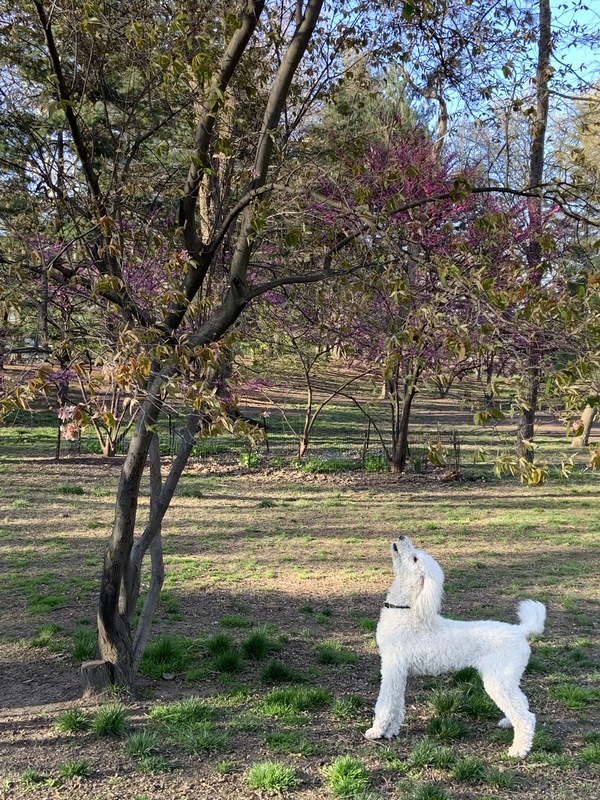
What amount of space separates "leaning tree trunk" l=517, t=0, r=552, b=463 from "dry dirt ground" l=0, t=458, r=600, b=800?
125 cm

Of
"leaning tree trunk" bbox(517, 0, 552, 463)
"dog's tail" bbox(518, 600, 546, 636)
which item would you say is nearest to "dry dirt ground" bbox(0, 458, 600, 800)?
"dog's tail" bbox(518, 600, 546, 636)

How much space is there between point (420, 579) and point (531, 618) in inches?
23.5

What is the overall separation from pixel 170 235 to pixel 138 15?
53.3 inches

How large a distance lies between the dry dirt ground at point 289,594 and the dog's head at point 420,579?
70 cm

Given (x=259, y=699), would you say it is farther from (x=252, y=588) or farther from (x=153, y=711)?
(x=252, y=588)

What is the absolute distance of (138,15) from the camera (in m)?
4.29

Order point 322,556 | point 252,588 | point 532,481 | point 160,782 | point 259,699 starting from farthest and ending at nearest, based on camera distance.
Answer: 1. point 322,556
2. point 252,588
3. point 259,699
4. point 160,782
5. point 532,481

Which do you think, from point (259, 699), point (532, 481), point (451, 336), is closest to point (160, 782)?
point (259, 699)

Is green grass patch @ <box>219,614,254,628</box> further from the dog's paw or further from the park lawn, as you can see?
the dog's paw

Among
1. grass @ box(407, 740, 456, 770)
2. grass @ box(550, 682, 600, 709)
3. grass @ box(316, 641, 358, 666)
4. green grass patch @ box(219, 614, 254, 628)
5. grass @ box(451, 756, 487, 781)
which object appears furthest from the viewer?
green grass patch @ box(219, 614, 254, 628)

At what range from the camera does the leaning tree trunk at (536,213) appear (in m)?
2.88

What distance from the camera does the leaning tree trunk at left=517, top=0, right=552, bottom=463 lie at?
288cm

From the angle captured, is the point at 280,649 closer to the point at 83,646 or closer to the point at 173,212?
the point at 83,646

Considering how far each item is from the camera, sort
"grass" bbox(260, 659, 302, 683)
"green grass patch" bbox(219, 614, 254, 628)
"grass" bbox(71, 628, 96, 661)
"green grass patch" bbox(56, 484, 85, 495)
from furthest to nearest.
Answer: "green grass patch" bbox(56, 484, 85, 495), "green grass patch" bbox(219, 614, 254, 628), "grass" bbox(71, 628, 96, 661), "grass" bbox(260, 659, 302, 683)
